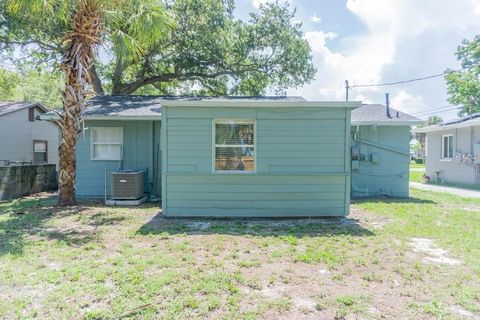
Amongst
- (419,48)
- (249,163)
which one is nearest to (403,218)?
(249,163)

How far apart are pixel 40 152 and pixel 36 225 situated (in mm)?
10958

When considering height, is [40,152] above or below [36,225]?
above

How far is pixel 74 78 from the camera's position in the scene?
7.95 m

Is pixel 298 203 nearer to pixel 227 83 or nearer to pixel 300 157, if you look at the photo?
pixel 300 157

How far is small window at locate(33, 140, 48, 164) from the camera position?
49.8ft

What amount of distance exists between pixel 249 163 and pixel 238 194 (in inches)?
27.8

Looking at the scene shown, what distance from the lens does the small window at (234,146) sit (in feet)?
23.0

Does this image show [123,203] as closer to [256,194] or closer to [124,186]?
[124,186]

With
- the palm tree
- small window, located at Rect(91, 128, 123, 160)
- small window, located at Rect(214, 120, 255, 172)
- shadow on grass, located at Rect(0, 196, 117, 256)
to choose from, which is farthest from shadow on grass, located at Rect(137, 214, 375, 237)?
small window, located at Rect(91, 128, 123, 160)

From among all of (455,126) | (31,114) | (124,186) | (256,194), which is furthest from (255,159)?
(31,114)

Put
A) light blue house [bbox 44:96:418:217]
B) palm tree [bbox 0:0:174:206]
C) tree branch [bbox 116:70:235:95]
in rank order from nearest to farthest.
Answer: light blue house [bbox 44:96:418:217] < palm tree [bbox 0:0:174:206] < tree branch [bbox 116:70:235:95]

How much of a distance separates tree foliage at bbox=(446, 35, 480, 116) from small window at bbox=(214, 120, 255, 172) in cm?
2685

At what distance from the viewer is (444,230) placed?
609 cm

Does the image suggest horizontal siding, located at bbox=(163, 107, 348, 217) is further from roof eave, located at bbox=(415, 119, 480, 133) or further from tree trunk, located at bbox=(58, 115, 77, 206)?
roof eave, located at bbox=(415, 119, 480, 133)
